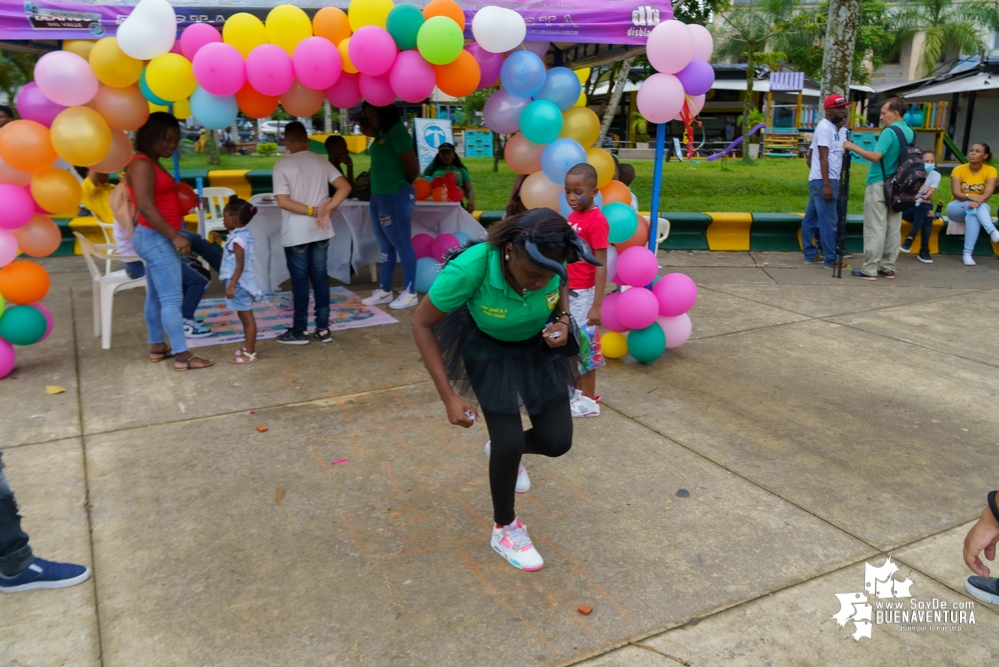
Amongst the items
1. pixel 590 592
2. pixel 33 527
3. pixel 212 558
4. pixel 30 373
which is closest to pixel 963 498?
pixel 590 592

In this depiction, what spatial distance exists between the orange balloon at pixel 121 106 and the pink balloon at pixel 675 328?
382 centimetres

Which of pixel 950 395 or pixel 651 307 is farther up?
pixel 651 307

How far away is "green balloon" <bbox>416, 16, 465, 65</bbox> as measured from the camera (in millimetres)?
4820

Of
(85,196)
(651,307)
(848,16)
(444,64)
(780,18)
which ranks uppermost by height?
(780,18)

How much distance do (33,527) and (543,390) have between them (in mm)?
2342

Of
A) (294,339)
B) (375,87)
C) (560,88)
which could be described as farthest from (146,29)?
(560,88)

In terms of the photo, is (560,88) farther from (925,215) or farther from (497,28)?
(925,215)

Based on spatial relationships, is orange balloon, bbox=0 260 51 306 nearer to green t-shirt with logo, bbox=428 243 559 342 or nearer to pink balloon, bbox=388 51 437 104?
pink balloon, bbox=388 51 437 104

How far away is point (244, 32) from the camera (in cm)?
490

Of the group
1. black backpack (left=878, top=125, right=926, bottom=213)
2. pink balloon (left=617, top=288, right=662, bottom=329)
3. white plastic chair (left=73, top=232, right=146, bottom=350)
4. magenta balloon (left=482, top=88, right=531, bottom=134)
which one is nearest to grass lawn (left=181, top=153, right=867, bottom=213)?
black backpack (left=878, top=125, right=926, bottom=213)

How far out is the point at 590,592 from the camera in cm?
292

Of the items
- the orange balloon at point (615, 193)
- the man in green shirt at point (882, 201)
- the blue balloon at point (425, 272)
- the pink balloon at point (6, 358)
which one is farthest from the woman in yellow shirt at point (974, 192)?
the pink balloon at point (6, 358)

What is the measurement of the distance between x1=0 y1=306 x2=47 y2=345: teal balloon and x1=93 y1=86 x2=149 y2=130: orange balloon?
1.46 metres

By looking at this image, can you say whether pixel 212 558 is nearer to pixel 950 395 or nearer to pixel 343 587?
pixel 343 587
